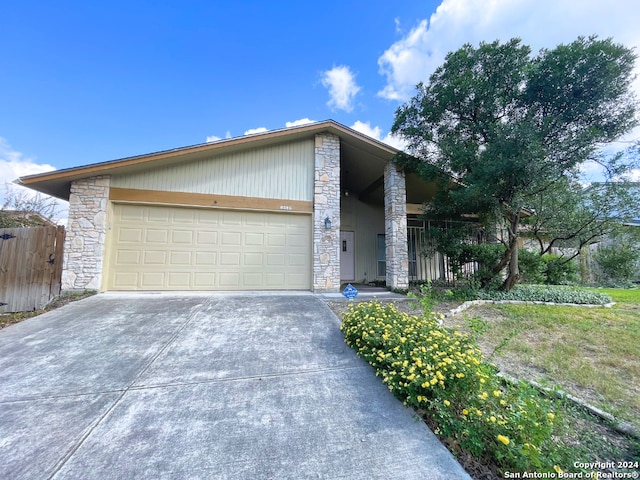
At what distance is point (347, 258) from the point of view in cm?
1011

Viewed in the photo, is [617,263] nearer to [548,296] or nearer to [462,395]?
[548,296]

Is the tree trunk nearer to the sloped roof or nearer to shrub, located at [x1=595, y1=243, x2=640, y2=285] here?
the sloped roof

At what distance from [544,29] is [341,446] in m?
9.27

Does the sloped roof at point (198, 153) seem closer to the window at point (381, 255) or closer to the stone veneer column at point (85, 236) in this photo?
the stone veneer column at point (85, 236)

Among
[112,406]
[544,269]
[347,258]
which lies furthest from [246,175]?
[544,269]

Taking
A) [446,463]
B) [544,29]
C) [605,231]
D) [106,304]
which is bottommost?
[446,463]

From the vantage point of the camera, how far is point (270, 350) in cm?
334

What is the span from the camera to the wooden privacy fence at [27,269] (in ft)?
17.3

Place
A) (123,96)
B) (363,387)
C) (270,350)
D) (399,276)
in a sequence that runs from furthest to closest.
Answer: (123,96) → (399,276) → (270,350) → (363,387)

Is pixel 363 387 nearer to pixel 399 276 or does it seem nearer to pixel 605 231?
pixel 399 276

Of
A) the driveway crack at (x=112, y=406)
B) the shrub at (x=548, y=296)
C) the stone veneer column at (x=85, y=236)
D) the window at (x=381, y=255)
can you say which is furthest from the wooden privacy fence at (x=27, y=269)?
the shrub at (x=548, y=296)

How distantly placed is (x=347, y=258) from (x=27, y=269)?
8.81 metres

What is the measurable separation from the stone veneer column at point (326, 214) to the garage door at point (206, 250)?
0.34 m

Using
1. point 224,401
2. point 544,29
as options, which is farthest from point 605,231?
point 224,401
